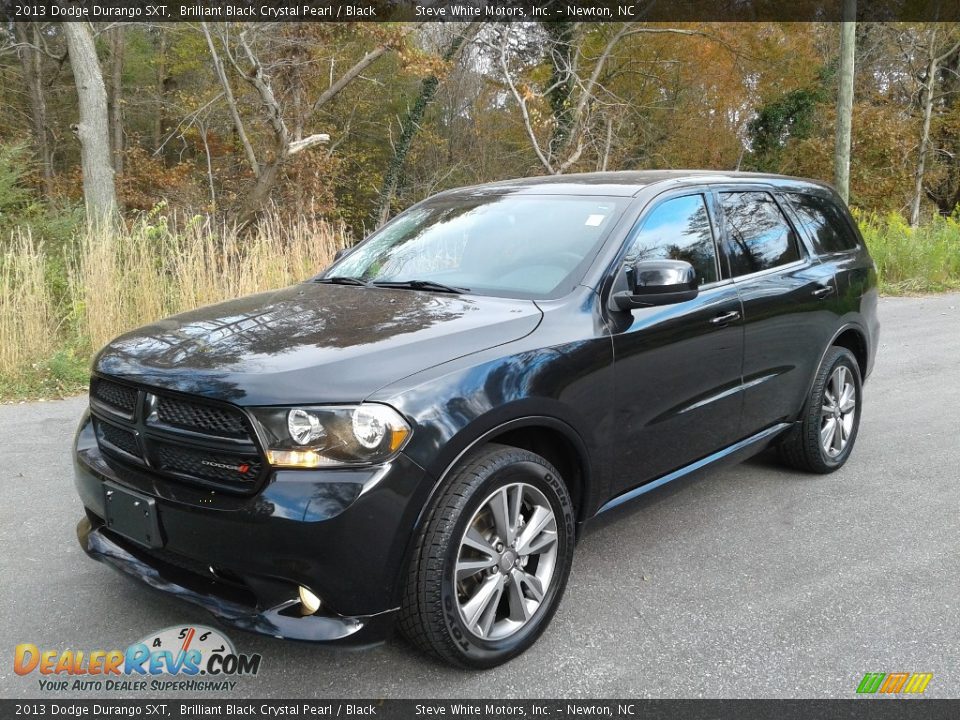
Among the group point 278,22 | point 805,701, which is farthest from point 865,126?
point 805,701

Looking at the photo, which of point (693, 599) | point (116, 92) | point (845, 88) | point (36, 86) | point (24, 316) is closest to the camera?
point (693, 599)

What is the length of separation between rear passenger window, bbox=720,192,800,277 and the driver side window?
0.59 feet

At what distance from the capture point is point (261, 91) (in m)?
14.7

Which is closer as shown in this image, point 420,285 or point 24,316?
point 420,285

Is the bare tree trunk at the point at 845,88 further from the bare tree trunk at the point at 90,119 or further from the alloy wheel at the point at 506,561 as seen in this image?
the bare tree trunk at the point at 90,119

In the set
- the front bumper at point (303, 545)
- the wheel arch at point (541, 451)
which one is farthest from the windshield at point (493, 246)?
the front bumper at point (303, 545)

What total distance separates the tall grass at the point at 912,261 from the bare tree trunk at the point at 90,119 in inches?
508

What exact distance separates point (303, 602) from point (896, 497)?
136 inches

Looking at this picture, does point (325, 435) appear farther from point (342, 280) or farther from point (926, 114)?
point (926, 114)

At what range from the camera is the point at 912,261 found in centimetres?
1359

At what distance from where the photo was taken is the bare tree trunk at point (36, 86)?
22297mm

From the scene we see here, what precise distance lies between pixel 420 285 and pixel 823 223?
2740mm

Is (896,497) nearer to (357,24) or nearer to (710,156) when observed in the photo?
(357,24)

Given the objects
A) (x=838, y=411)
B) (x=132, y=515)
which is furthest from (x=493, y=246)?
(x=838, y=411)
